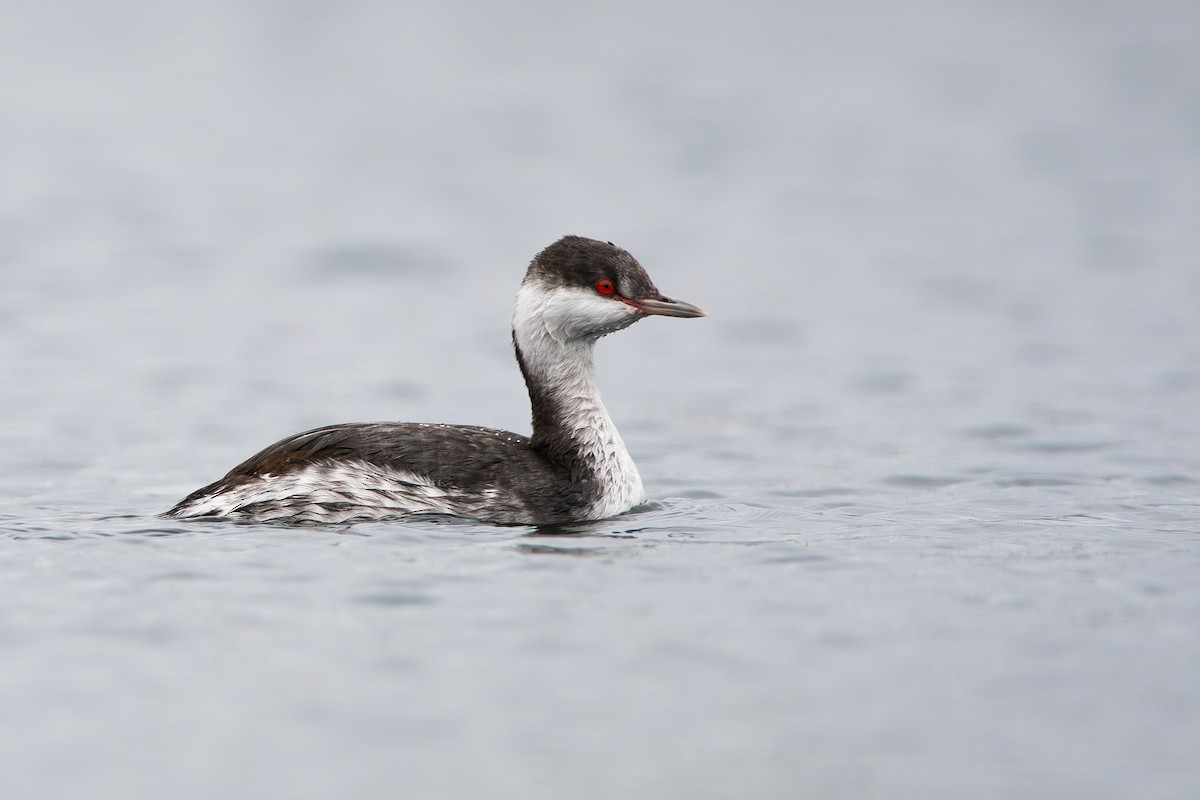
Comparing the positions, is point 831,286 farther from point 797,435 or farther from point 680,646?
point 680,646

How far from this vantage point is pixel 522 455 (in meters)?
11.1

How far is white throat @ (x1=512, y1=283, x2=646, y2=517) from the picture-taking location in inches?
440

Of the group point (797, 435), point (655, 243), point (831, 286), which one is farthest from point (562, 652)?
point (655, 243)

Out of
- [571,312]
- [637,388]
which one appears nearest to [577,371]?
[571,312]

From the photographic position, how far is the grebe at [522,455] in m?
10.6

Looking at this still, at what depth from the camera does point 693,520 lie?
440 inches

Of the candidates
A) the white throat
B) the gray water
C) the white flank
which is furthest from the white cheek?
the white flank

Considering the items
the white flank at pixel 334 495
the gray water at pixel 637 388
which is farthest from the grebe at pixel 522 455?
the gray water at pixel 637 388

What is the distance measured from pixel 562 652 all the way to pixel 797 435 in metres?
6.87

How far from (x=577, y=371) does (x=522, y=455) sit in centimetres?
66

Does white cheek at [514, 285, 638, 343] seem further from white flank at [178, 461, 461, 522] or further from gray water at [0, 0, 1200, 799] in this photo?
white flank at [178, 461, 461, 522]

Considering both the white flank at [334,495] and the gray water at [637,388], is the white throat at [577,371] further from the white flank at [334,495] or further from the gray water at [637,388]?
the white flank at [334,495]

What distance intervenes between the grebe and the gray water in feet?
0.70

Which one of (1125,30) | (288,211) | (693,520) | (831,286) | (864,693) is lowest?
(864,693)
